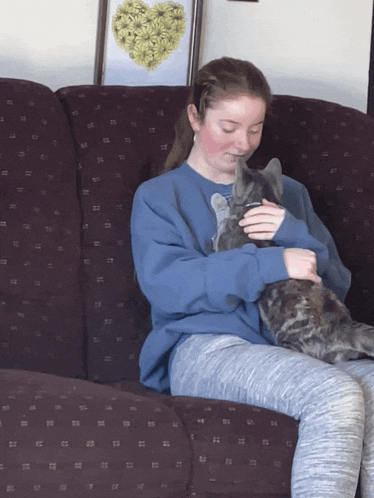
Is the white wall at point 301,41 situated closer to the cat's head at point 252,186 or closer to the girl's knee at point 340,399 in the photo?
the cat's head at point 252,186

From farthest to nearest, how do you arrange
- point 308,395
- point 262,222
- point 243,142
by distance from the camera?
point 243,142
point 262,222
point 308,395

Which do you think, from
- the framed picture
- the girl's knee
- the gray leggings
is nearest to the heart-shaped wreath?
the framed picture

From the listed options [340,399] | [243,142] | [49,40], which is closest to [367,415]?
[340,399]

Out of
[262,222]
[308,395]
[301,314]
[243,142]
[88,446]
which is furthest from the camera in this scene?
[243,142]

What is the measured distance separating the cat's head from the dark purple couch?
37cm

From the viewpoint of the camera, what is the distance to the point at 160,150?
7.20 ft

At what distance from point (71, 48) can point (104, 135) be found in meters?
0.51

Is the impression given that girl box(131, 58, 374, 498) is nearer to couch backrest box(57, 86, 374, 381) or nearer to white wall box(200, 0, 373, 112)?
couch backrest box(57, 86, 374, 381)

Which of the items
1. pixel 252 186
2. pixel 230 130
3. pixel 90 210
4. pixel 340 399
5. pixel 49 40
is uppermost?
pixel 49 40

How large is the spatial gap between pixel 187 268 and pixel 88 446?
558 mm

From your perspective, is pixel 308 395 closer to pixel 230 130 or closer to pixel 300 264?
pixel 300 264

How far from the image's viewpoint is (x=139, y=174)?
2.16 metres

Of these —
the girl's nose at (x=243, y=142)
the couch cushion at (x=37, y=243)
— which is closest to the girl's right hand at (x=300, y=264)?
the girl's nose at (x=243, y=142)

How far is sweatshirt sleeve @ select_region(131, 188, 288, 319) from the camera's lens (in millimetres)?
1764
